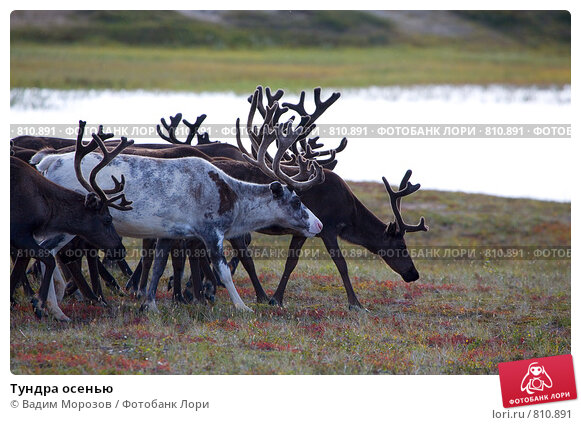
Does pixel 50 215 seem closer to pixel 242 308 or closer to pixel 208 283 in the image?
pixel 242 308

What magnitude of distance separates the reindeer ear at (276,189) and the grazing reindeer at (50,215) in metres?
2.08

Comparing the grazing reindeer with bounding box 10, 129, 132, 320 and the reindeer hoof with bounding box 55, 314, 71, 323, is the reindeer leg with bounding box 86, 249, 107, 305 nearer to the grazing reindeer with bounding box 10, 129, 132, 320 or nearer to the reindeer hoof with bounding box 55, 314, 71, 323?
the grazing reindeer with bounding box 10, 129, 132, 320

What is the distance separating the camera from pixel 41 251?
998 centimetres

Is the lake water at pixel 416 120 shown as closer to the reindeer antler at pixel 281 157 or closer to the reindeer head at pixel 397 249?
the reindeer head at pixel 397 249

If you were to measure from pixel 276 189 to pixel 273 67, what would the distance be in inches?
1666

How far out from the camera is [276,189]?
11766 millimetres

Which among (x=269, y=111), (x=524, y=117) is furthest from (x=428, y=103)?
(x=269, y=111)

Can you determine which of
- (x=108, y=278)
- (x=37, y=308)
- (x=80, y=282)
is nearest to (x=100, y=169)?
(x=80, y=282)

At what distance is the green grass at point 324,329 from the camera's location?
9.23m
